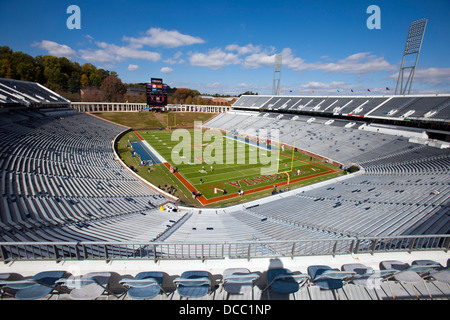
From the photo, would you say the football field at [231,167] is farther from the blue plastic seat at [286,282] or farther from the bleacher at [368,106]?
the bleacher at [368,106]

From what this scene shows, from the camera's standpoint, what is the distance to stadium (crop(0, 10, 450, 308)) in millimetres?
4297

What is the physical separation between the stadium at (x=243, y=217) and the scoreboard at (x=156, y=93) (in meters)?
17.1

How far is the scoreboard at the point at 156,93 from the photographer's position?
5197 centimetres

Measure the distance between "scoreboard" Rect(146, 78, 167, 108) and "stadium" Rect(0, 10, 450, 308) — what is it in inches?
675

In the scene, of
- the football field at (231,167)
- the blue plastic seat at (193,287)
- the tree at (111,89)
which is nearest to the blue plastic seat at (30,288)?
the blue plastic seat at (193,287)

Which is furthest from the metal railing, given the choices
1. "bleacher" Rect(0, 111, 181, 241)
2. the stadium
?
"bleacher" Rect(0, 111, 181, 241)

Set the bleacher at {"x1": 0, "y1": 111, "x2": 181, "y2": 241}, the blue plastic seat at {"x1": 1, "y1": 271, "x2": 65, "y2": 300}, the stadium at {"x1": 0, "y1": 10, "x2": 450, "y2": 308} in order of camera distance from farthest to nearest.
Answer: the bleacher at {"x1": 0, "y1": 111, "x2": 181, "y2": 241}
the stadium at {"x1": 0, "y1": 10, "x2": 450, "y2": 308}
the blue plastic seat at {"x1": 1, "y1": 271, "x2": 65, "y2": 300}

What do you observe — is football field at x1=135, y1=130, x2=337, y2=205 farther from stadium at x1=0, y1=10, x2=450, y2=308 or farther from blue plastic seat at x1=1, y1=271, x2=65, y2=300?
blue plastic seat at x1=1, y1=271, x2=65, y2=300

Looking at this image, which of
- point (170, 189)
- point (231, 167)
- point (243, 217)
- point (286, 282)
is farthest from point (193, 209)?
point (231, 167)

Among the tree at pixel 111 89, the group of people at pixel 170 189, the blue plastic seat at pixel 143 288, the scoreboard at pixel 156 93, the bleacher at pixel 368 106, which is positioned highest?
the tree at pixel 111 89

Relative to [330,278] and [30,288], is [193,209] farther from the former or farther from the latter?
[330,278]

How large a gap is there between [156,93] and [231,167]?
36295 millimetres
